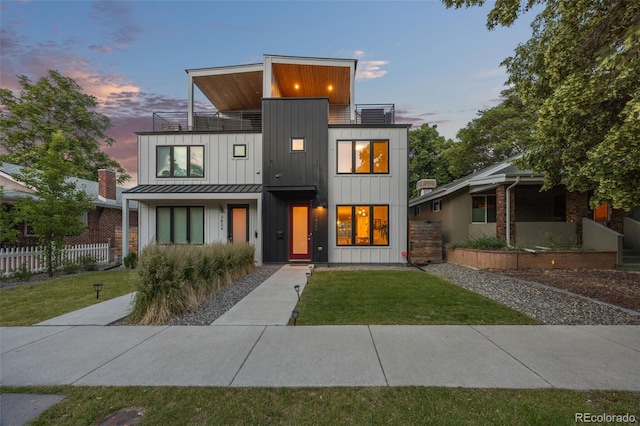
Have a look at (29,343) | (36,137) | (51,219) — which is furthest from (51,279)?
(36,137)

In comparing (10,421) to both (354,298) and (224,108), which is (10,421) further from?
(224,108)

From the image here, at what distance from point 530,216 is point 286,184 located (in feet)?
37.1

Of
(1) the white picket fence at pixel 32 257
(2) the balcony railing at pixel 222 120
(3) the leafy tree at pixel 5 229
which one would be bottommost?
(1) the white picket fence at pixel 32 257

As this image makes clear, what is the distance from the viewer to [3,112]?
866 inches

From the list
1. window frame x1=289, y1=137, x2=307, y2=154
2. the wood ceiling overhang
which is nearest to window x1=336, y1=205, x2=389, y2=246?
window frame x1=289, y1=137, x2=307, y2=154

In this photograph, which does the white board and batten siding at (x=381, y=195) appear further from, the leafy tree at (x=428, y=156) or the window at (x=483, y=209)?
the leafy tree at (x=428, y=156)

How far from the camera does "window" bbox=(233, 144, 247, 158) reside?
40.1 feet

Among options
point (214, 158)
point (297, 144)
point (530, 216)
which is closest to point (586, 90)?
point (297, 144)

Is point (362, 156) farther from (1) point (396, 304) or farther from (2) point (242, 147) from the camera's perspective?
(1) point (396, 304)

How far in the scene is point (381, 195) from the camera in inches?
456

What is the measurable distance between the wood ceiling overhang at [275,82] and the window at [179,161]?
141 inches

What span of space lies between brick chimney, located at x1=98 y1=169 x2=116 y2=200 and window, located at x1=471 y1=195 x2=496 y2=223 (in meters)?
20.8

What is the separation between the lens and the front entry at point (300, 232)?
1184 centimetres

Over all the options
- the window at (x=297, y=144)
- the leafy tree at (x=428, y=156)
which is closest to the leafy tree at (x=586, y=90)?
the window at (x=297, y=144)
